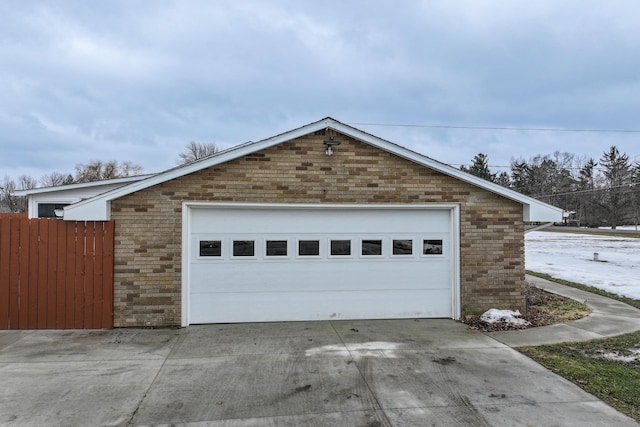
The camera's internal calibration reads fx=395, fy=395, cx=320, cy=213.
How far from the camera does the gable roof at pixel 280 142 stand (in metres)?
6.91

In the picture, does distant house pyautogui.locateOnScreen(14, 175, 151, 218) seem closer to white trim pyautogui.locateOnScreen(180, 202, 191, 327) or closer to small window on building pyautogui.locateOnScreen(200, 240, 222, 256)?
white trim pyautogui.locateOnScreen(180, 202, 191, 327)

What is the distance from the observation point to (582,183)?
216 ft

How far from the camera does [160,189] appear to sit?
23.8 ft

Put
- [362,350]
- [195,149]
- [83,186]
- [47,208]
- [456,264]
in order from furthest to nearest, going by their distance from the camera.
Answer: [195,149] → [47,208] → [83,186] → [456,264] → [362,350]

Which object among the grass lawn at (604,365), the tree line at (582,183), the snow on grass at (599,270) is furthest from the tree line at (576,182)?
the grass lawn at (604,365)

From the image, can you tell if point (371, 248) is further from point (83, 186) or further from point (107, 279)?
point (83, 186)

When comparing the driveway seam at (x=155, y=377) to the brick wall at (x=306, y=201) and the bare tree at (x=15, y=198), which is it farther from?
the bare tree at (x=15, y=198)

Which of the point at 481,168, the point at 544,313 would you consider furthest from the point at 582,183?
the point at 544,313

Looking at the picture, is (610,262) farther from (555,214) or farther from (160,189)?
(160,189)

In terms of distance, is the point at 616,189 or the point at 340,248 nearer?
the point at 340,248

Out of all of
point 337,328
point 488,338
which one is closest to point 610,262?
point 488,338

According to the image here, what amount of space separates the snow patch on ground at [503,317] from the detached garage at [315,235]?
0.21m

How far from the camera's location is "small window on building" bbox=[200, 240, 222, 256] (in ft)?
24.7

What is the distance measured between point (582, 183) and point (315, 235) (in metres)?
73.0
